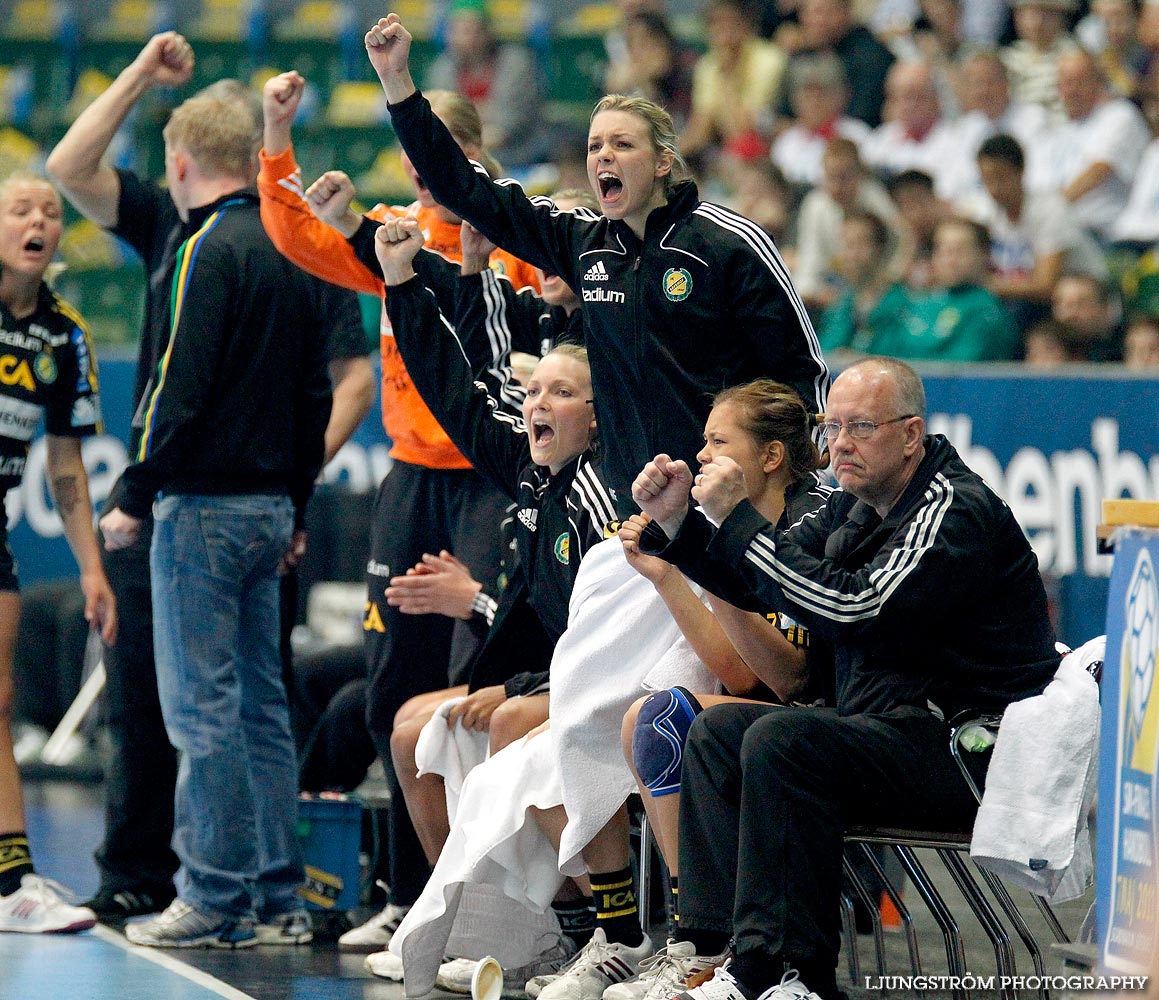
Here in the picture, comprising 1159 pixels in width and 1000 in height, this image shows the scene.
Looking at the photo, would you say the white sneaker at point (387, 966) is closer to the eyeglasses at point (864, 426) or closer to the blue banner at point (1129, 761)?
the eyeglasses at point (864, 426)

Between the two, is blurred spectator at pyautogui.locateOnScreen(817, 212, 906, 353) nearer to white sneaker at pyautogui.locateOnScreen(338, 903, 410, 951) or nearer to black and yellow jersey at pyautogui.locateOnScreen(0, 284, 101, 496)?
A: black and yellow jersey at pyautogui.locateOnScreen(0, 284, 101, 496)

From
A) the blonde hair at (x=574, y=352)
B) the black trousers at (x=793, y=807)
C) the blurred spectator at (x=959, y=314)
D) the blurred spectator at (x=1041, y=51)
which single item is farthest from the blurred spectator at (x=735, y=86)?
the black trousers at (x=793, y=807)

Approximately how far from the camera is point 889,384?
4.32 meters

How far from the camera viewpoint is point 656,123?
4926mm

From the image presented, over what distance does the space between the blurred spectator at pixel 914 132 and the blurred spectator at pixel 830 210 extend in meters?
0.46

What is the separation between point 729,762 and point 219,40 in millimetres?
12465

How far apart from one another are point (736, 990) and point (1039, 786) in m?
0.79

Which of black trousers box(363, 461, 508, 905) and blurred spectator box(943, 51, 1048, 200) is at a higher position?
blurred spectator box(943, 51, 1048, 200)

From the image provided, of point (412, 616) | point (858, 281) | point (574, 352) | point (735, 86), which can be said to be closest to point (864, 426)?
point (574, 352)

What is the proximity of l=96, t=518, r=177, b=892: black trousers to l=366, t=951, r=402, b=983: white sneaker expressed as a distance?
125cm

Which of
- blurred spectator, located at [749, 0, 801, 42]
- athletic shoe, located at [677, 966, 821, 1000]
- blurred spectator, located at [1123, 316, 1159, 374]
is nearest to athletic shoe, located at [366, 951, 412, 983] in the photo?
athletic shoe, located at [677, 966, 821, 1000]

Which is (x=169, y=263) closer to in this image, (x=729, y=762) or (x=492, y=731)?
(x=492, y=731)

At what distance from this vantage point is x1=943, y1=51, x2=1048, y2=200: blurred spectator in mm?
11156

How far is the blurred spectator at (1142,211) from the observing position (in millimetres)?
10250
